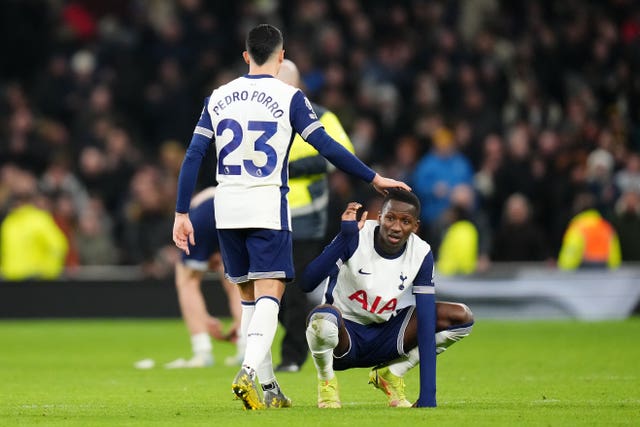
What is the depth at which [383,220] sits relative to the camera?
25.7 feet

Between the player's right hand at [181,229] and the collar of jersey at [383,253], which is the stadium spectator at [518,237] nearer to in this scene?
the collar of jersey at [383,253]

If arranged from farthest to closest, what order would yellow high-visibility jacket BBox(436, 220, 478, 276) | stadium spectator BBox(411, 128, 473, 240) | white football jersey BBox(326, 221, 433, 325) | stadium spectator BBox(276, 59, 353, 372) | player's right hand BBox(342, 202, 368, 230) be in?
stadium spectator BBox(411, 128, 473, 240) → yellow high-visibility jacket BBox(436, 220, 478, 276) → stadium spectator BBox(276, 59, 353, 372) → white football jersey BBox(326, 221, 433, 325) → player's right hand BBox(342, 202, 368, 230)

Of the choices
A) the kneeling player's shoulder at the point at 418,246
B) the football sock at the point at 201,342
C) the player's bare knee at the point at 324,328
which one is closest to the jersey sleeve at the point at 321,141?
the kneeling player's shoulder at the point at 418,246

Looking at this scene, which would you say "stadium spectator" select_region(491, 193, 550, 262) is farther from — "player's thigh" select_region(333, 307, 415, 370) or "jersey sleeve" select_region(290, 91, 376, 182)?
"jersey sleeve" select_region(290, 91, 376, 182)

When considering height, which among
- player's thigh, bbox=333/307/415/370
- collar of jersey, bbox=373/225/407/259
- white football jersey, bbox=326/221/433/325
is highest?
collar of jersey, bbox=373/225/407/259

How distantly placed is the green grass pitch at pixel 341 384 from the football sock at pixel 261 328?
1.06ft

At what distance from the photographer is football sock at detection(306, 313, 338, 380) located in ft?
25.1

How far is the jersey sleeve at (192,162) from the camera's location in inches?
301

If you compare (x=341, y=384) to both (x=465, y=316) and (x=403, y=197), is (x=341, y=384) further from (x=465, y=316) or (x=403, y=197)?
(x=403, y=197)

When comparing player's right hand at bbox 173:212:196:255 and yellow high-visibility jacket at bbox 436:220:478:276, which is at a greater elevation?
player's right hand at bbox 173:212:196:255

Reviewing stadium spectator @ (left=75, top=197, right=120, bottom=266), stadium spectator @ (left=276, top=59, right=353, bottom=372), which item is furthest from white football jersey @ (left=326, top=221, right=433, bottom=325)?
stadium spectator @ (left=75, top=197, right=120, bottom=266)

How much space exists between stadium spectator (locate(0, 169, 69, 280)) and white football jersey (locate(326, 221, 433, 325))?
11.0 meters

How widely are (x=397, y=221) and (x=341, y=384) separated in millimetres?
2354

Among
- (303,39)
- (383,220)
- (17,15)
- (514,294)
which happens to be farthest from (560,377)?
(17,15)
